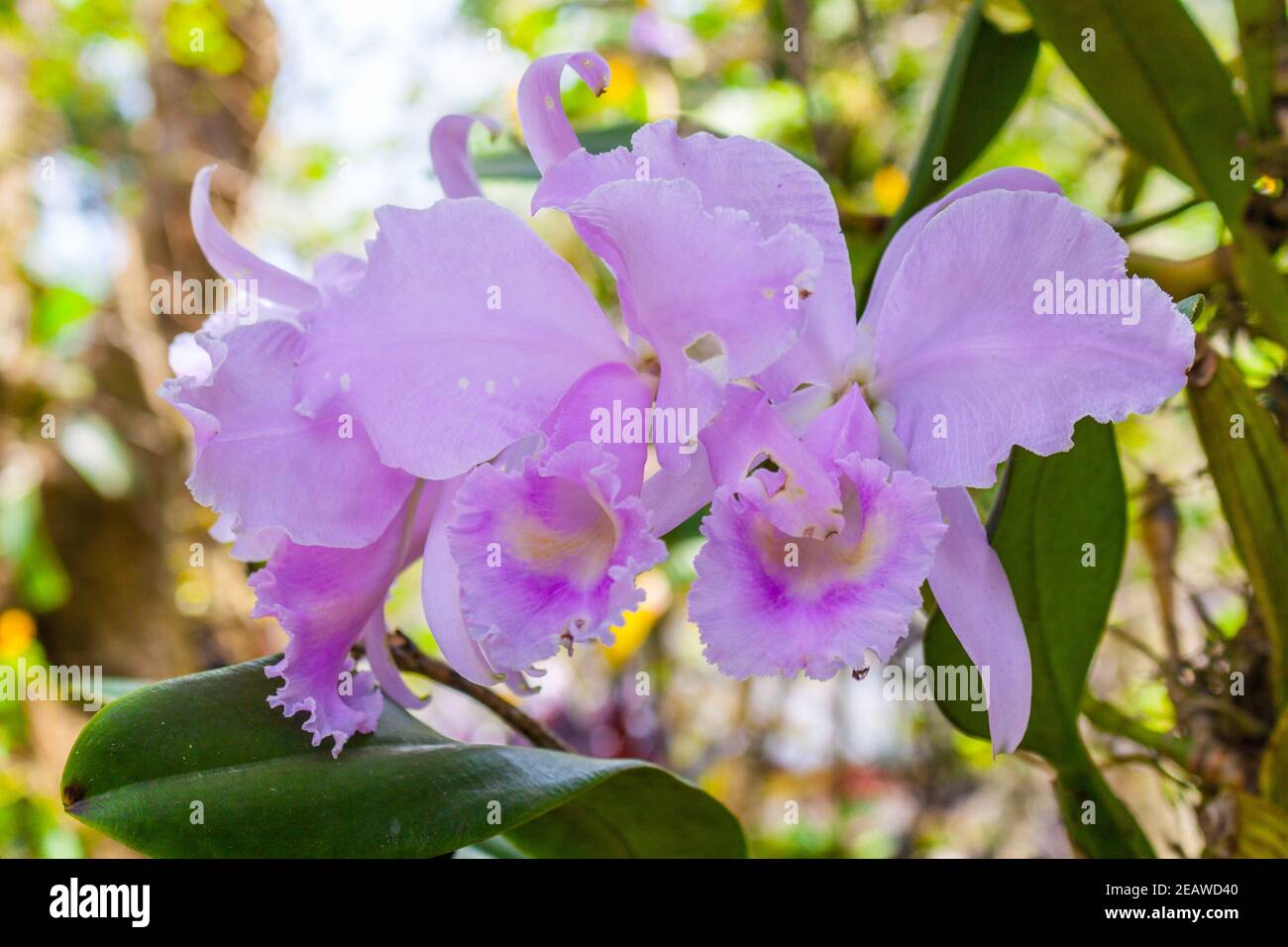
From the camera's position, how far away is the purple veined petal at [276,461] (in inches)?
16.2

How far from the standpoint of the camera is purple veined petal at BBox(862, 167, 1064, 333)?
1.35 ft

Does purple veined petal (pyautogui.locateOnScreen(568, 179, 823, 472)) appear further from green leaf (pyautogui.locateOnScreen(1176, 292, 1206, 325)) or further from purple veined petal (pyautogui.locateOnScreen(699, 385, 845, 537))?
green leaf (pyautogui.locateOnScreen(1176, 292, 1206, 325))

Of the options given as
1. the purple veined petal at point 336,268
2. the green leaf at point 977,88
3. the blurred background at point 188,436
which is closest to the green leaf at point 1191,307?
the green leaf at point 977,88

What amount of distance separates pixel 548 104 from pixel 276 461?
173 mm

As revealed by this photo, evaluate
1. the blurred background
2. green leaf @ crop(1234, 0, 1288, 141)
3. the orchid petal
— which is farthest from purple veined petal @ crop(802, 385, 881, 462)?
the blurred background

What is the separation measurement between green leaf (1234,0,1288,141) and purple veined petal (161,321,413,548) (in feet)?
1.76

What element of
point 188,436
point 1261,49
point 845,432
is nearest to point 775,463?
point 845,432

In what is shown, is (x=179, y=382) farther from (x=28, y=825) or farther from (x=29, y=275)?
(x=29, y=275)

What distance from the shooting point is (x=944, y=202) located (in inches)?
16.4

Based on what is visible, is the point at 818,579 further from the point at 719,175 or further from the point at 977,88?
the point at 977,88

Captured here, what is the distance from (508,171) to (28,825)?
69.7 inches

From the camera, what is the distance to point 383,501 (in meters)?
0.42

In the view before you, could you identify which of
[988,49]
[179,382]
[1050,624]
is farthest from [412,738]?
[988,49]
